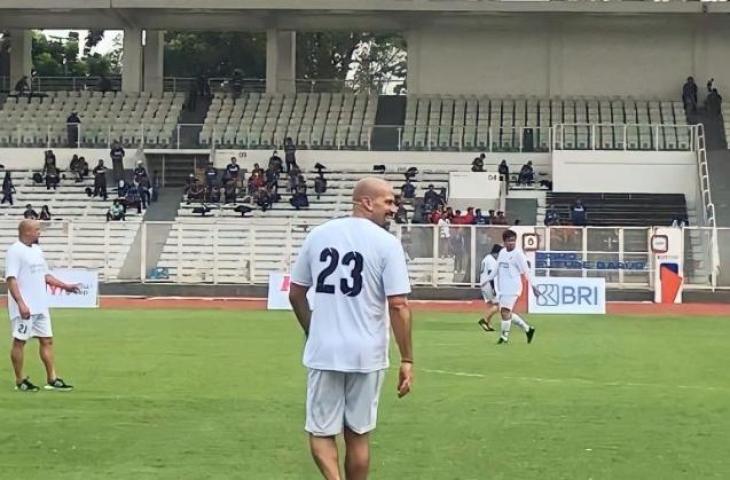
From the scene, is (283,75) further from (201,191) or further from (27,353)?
(27,353)

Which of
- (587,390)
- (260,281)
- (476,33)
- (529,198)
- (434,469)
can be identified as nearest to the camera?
(434,469)

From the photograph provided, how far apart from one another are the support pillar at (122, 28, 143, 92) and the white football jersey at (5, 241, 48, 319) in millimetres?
40274

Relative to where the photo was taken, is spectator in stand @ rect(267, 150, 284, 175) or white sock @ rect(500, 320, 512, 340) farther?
spectator in stand @ rect(267, 150, 284, 175)

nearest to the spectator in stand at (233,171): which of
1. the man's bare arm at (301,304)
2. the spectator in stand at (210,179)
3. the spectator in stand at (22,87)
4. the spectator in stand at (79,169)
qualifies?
the spectator in stand at (210,179)

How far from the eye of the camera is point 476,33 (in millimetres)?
52125

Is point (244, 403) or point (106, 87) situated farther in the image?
point (106, 87)

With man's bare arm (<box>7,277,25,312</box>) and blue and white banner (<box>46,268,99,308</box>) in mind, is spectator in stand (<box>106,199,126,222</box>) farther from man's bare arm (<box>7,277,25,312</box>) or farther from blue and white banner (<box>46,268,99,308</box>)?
man's bare arm (<box>7,277,25,312</box>)

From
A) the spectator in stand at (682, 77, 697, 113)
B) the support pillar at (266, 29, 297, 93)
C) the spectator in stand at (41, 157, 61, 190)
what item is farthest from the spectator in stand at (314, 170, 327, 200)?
the spectator in stand at (682, 77, 697, 113)

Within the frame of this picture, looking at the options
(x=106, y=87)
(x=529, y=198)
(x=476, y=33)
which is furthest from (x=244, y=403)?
(x=106, y=87)

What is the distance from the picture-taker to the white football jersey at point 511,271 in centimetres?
2095

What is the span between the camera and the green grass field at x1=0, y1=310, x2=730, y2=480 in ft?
30.9

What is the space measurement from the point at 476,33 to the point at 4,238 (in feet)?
74.9

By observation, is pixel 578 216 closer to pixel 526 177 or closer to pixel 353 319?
pixel 526 177

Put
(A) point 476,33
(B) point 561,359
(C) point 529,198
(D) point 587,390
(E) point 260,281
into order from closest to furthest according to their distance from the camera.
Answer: (D) point 587,390 < (B) point 561,359 < (E) point 260,281 < (C) point 529,198 < (A) point 476,33
